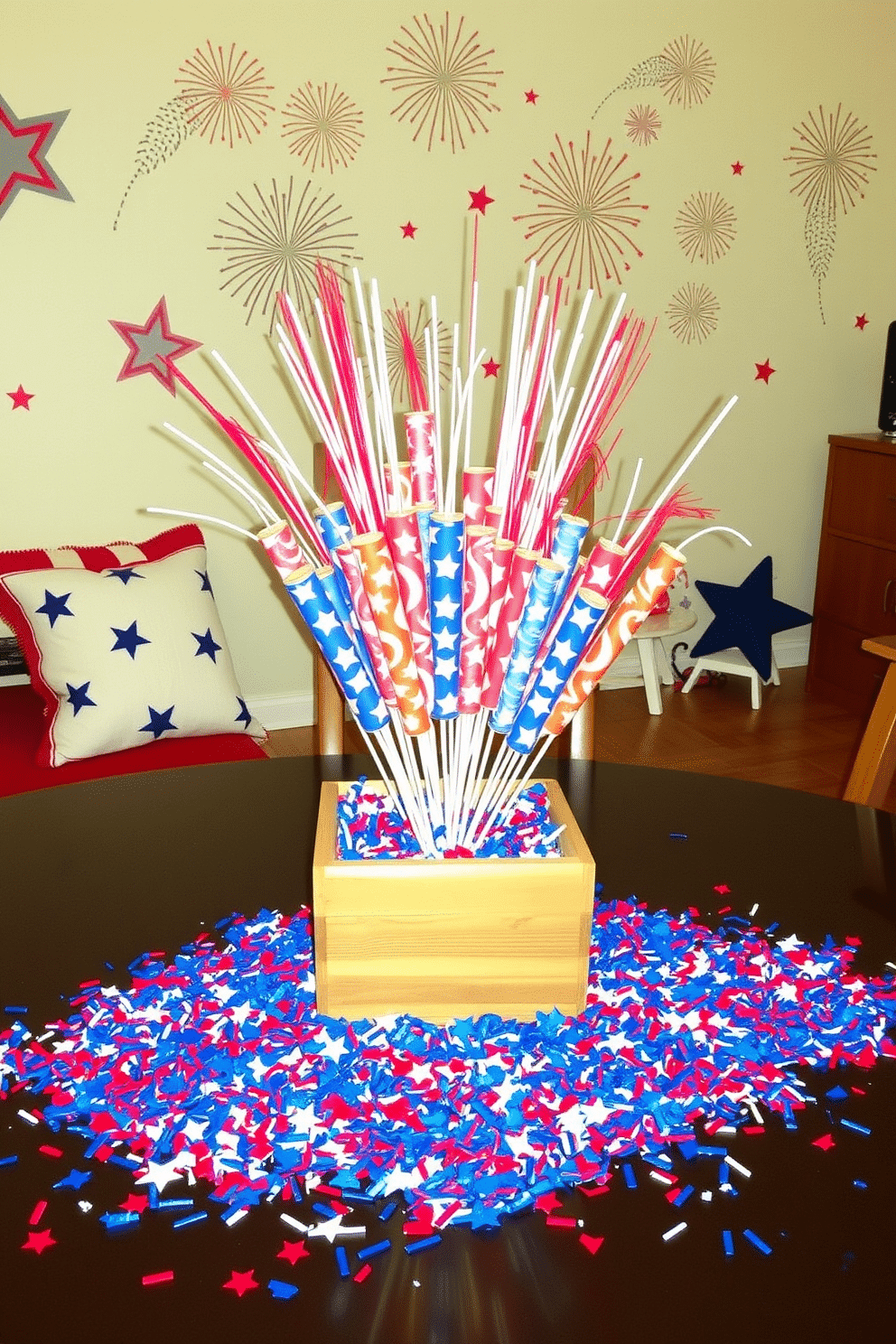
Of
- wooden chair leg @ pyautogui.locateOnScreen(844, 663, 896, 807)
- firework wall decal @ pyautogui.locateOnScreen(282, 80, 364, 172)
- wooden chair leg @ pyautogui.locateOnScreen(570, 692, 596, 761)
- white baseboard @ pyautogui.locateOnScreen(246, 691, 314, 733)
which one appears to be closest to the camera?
wooden chair leg @ pyautogui.locateOnScreen(570, 692, 596, 761)

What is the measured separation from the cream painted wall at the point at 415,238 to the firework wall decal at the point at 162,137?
2cm

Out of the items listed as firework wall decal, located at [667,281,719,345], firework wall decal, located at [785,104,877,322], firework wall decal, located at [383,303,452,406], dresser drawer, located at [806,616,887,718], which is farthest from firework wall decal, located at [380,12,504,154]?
dresser drawer, located at [806,616,887,718]

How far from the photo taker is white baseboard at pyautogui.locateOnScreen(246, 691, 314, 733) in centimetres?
328

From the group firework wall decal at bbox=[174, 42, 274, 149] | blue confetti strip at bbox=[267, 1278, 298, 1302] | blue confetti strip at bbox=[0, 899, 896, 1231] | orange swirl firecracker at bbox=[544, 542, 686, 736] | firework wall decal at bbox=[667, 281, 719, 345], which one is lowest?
blue confetti strip at bbox=[267, 1278, 298, 1302]

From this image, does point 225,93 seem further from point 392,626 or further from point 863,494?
point 392,626

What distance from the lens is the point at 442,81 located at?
297 centimetres

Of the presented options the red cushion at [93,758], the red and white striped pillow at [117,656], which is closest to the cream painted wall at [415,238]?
the red and white striped pillow at [117,656]

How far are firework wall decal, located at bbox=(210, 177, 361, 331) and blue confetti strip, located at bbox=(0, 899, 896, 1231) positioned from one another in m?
2.33

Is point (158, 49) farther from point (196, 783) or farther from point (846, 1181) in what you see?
point (846, 1181)

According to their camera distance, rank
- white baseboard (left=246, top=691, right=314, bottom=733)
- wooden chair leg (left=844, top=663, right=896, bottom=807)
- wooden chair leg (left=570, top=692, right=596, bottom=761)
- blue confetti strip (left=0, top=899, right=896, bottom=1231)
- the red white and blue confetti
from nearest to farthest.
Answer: blue confetti strip (left=0, top=899, right=896, bottom=1231)
the red white and blue confetti
wooden chair leg (left=570, top=692, right=596, bottom=761)
wooden chair leg (left=844, top=663, right=896, bottom=807)
white baseboard (left=246, top=691, right=314, bottom=733)

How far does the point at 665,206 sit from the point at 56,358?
1.79 meters

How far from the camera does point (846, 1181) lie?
2.29ft

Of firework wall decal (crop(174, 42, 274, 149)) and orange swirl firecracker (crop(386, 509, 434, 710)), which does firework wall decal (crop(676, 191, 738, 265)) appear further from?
orange swirl firecracker (crop(386, 509, 434, 710))

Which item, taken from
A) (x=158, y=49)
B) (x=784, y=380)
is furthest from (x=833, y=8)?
(x=158, y=49)
